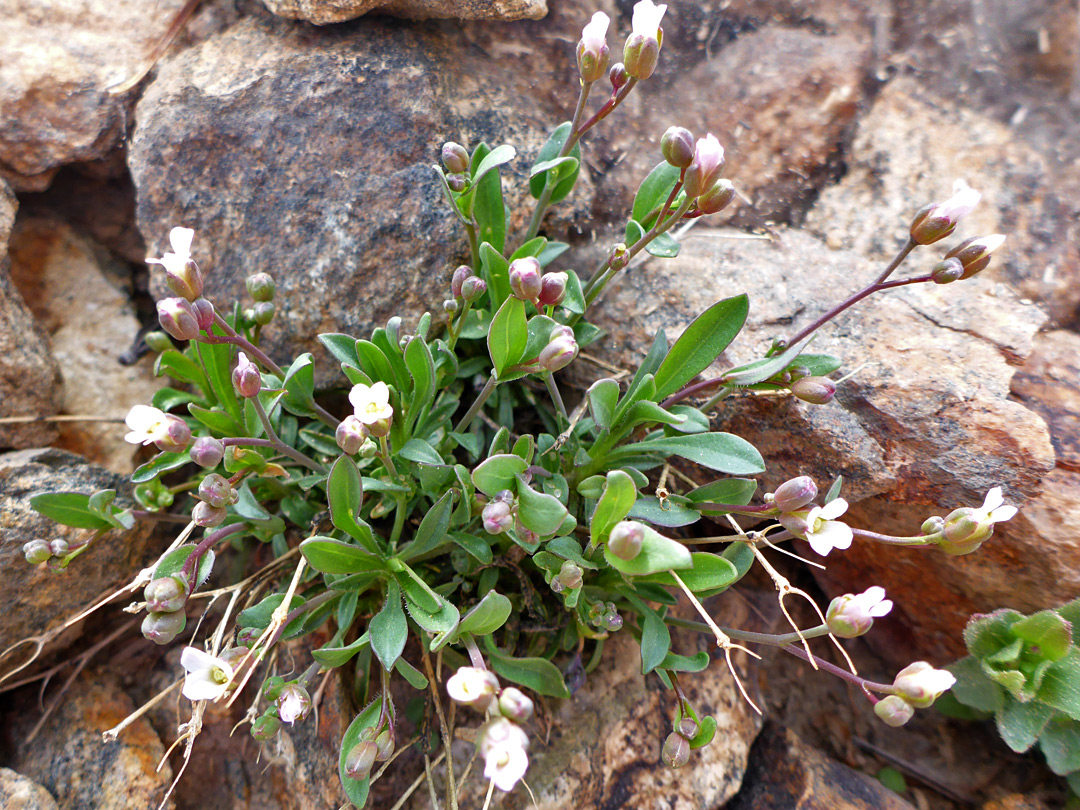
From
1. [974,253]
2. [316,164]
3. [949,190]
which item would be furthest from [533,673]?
[949,190]

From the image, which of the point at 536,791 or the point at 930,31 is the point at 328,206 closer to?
the point at 536,791

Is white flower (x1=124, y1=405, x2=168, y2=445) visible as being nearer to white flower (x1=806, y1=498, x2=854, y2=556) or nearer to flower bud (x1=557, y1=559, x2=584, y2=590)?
flower bud (x1=557, y1=559, x2=584, y2=590)

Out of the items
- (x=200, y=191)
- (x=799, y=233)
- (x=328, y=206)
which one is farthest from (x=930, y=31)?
(x=200, y=191)

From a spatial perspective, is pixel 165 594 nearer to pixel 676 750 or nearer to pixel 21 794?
pixel 21 794

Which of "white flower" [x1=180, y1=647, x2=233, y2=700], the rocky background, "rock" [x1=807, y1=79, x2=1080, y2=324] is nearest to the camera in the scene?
"white flower" [x1=180, y1=647, x2=233, y2=700]

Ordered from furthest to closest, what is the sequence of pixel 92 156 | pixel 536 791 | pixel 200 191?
pixel 92 156
pixel 200 191
pixel 536 791

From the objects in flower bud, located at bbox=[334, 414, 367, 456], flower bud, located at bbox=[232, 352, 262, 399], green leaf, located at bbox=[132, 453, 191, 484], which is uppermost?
flower bud, located at bbox=[232, 352, 262, 399]

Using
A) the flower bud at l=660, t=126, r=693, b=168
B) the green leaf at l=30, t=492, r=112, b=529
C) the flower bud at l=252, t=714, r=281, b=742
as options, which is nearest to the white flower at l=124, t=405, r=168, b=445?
the green leaf at l=30, t=492, r=112, b=529
